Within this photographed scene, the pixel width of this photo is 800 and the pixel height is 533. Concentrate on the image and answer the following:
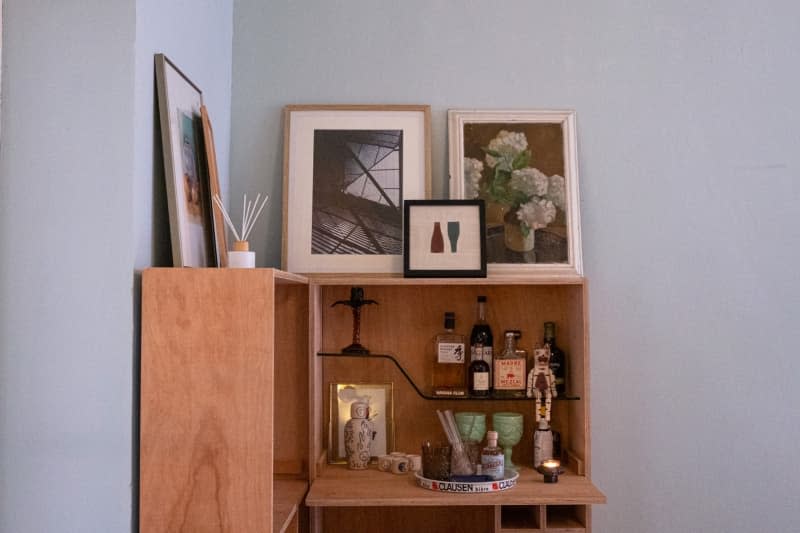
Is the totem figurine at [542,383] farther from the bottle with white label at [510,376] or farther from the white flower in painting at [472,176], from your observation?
the white flower in painting at [472,176]

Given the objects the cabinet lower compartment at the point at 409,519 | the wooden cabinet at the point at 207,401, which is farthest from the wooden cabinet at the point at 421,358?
the wooden cabinet at the point at 207,401

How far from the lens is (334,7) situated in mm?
2840

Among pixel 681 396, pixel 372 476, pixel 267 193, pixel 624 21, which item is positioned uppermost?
pixel 624 21

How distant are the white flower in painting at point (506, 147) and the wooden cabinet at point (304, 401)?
438 millimetres

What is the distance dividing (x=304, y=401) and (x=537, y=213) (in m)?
1.03

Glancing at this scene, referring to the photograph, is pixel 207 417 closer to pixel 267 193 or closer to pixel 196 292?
pixel 196 292

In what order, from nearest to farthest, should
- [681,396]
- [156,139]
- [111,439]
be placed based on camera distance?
[111,439]
[156,139]
[681,396]

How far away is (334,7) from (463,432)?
5.19ft

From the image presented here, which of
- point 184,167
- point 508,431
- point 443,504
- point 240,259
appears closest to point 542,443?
point 508,431

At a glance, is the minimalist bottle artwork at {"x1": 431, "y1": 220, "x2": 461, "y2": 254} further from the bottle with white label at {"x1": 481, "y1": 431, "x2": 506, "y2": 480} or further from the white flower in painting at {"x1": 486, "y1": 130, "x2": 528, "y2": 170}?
the bottle with white label at {"x1": 481, "y1": 431, "x2": 506, "y2": 480}

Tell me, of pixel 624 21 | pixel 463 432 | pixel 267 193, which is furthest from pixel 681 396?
pixel 267 193

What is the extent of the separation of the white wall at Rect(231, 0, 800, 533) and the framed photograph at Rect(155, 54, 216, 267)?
0.56 meters

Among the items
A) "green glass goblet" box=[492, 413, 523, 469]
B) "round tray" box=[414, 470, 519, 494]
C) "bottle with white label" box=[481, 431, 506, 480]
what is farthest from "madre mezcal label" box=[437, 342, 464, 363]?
"round tray" box=[414, 470, 519, 494]

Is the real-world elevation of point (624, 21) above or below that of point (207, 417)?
above
